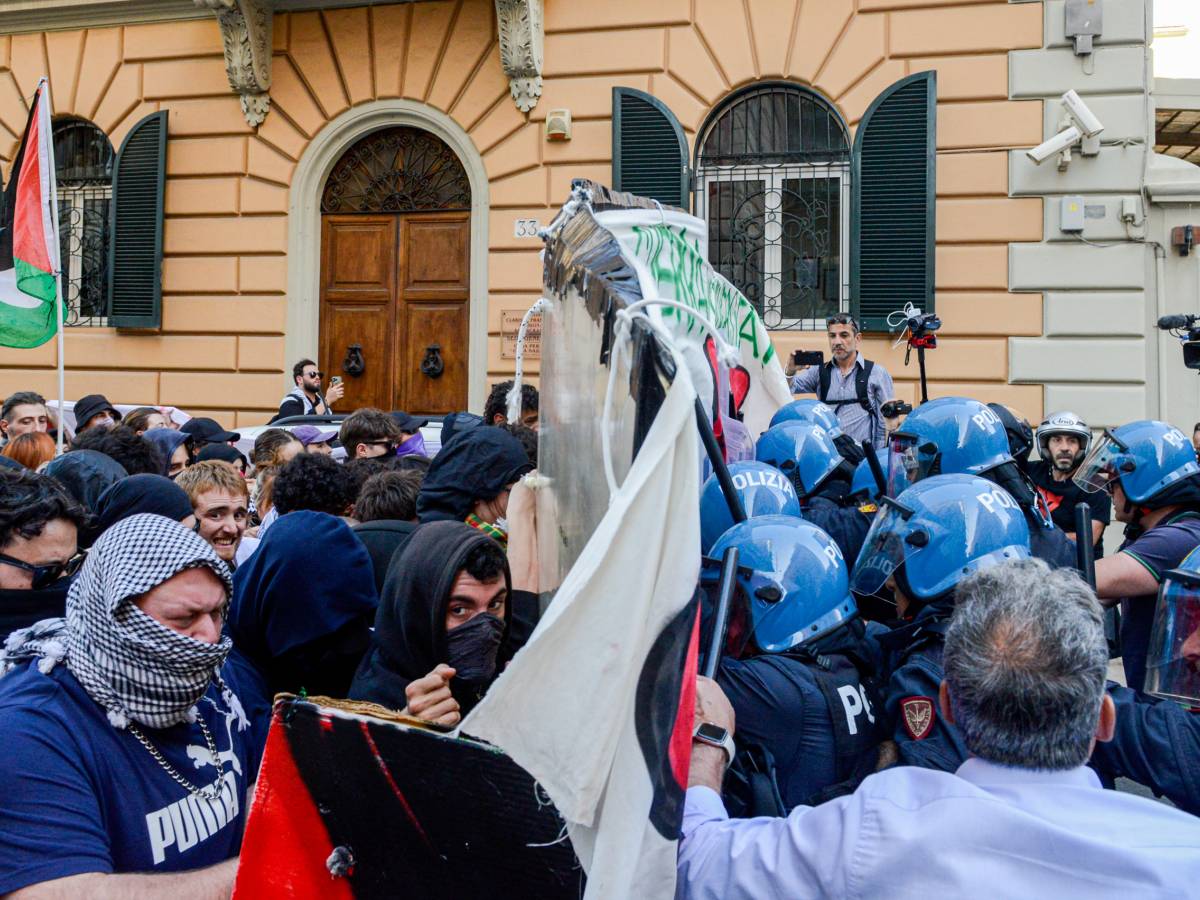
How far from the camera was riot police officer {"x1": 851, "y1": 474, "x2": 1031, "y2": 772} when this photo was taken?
2580mm

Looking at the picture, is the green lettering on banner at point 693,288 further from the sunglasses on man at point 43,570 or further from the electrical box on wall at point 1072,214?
the electrical box on wall at point 1072,214

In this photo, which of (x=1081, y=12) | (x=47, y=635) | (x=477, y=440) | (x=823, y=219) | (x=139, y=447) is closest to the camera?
(x=47, y=635)

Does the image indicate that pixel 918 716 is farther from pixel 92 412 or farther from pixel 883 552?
pixel 92 412

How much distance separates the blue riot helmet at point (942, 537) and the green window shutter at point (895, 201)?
7248 mm

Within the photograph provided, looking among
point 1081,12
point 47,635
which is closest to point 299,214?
point 1081,12

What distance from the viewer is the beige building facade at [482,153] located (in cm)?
959

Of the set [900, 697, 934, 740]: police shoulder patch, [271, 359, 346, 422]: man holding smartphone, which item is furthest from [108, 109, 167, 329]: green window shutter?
[900, 697, 934, 740]: police shoulder patch

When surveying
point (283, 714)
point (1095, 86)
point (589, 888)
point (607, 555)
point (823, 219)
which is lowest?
point (589, 888)

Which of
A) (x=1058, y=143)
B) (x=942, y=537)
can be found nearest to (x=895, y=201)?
(x=1058, y=143)

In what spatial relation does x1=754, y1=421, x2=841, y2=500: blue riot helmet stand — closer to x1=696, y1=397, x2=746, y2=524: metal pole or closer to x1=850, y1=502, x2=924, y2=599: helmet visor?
x1=850, y1=502, x2=924, y2=599: helmet visor

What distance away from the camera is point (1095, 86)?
9.54 meters

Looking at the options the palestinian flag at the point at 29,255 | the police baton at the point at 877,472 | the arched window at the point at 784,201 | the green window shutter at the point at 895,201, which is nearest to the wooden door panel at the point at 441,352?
the arched window at the point at 784,201

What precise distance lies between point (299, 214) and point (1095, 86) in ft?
23.6

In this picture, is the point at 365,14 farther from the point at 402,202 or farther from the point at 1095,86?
the point at 1095,86
